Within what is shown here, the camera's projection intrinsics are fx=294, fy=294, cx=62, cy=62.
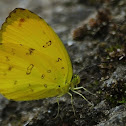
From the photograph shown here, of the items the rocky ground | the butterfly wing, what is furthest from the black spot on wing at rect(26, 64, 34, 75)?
Result: the rocky ground

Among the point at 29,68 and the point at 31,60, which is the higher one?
the point at 31,60

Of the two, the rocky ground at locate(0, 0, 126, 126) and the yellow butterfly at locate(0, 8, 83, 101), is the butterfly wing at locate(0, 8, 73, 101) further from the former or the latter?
the rocky ground at locate(0, 0, 126, 126)

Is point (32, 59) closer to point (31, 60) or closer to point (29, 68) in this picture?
point (31, 60)

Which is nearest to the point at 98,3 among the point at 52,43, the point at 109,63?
the point at 109,63

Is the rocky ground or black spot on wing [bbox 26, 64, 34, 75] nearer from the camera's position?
the rocky ground

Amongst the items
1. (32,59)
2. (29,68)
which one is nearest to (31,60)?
(32,59)

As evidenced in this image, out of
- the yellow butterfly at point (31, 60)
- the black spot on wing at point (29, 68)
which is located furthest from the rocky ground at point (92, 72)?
the black spot on wing at point (29, 68)

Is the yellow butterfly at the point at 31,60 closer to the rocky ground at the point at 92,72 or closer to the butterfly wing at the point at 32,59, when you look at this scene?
the butterfly wing at the point at 32,59
